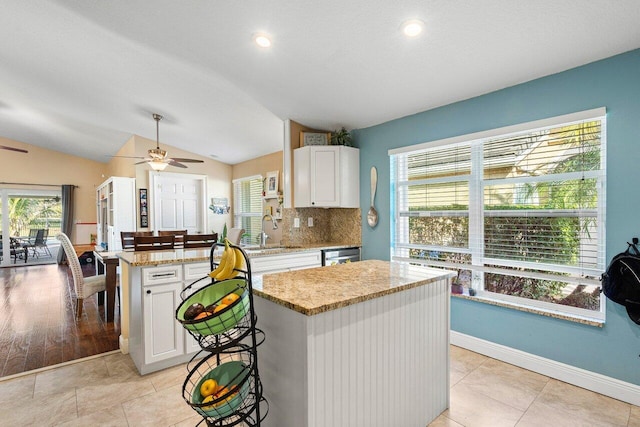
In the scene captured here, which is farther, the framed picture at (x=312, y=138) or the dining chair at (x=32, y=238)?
the dining chair at (x=32, y=238)

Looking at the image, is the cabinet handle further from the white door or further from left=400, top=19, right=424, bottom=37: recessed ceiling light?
the white door

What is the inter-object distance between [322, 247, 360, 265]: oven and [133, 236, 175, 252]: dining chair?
1.74 metres

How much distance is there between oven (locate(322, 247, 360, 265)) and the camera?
3791mm

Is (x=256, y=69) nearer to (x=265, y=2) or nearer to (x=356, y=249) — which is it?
(x=265, y=2)

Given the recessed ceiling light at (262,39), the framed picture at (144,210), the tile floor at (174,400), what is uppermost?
the recessed ceiling light at (262,39)

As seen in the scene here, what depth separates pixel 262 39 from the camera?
235 centimetres

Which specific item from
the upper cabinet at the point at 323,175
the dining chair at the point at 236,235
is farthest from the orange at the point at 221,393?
the dining chair at the point at 236,235

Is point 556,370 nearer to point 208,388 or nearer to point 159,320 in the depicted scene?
point 208,388

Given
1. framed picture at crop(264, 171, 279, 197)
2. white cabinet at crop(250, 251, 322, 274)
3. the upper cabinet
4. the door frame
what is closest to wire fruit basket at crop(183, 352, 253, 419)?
white cabinet at crop(250, 251, 322, 274)

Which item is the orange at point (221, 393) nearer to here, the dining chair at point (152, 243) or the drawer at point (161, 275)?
the drawer at point (161, 275)

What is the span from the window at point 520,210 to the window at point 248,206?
11.6 ft

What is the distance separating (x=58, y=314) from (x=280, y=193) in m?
3.39

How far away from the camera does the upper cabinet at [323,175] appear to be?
378 cm

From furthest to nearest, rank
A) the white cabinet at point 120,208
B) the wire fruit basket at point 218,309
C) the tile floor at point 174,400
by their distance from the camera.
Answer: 1. the white cabinet at point 120,208
2. the tile floor at point 174,400
3. the wire fruit basket at point 218,309
